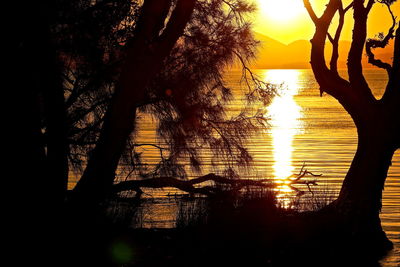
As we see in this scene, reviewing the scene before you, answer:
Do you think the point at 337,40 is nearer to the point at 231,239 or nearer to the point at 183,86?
the point at 183,86

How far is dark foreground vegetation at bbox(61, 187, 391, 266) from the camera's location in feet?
19.5

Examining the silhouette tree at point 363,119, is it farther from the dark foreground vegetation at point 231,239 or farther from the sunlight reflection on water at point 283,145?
the sunlight reflection on water at point 283,145

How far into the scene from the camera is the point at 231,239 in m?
6.53

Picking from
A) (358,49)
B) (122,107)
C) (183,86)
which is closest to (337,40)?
(358,49)

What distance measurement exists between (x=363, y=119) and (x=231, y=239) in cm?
261

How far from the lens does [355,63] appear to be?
7.95 m

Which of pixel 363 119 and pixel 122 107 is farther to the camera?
pixel 363 119

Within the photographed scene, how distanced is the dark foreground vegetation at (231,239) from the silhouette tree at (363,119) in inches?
11.5

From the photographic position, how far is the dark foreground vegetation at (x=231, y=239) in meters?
5.94

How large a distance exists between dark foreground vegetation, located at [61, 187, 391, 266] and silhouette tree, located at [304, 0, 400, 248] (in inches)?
11.5

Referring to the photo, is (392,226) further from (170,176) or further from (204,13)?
(204,13)

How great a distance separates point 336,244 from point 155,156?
12.8m

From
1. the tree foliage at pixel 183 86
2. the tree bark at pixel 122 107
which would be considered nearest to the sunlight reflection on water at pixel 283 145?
the tree foliage at pixel 183 86

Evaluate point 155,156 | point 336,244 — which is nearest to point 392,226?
point 336,244
